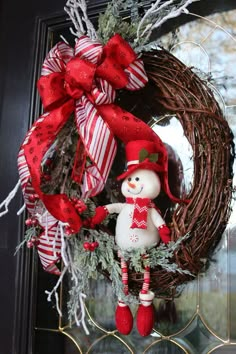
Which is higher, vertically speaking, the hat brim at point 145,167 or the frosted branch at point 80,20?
the frosted branch at point 80,20

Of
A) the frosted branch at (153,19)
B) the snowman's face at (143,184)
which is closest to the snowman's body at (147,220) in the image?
the snowman's face at (143,184)

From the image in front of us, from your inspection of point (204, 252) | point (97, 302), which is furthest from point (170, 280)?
point (97, 302)

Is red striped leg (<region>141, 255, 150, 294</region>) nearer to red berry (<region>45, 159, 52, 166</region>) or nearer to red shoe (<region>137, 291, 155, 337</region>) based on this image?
red shoe (<region>137, 291, 155, 337</region>)

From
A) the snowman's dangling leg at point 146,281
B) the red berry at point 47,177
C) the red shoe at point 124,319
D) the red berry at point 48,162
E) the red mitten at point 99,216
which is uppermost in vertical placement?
the red berry at point 48,162

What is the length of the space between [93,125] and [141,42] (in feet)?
0.64

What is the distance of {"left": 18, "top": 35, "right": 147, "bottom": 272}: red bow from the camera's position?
866 mm

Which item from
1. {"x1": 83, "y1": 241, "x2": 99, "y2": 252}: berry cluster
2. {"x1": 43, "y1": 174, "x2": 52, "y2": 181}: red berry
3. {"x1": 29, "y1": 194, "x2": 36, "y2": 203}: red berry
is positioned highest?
{"x1": 43, "y1": 174, "x2": 52, "y2": 181}: red berry

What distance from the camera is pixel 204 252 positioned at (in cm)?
88

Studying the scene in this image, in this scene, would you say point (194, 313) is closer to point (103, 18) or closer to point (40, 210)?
point (40, 210)

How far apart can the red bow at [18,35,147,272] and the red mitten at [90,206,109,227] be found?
33mm

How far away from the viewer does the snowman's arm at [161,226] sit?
845mm

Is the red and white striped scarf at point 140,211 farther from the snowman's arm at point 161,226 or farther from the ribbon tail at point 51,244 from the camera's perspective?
the ribbon tail at point 51,244

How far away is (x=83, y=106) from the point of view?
0.90 metres

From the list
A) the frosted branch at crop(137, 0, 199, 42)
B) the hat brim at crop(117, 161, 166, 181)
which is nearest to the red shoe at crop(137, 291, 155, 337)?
the hat brim at crop(117, 161, 166, 181)
